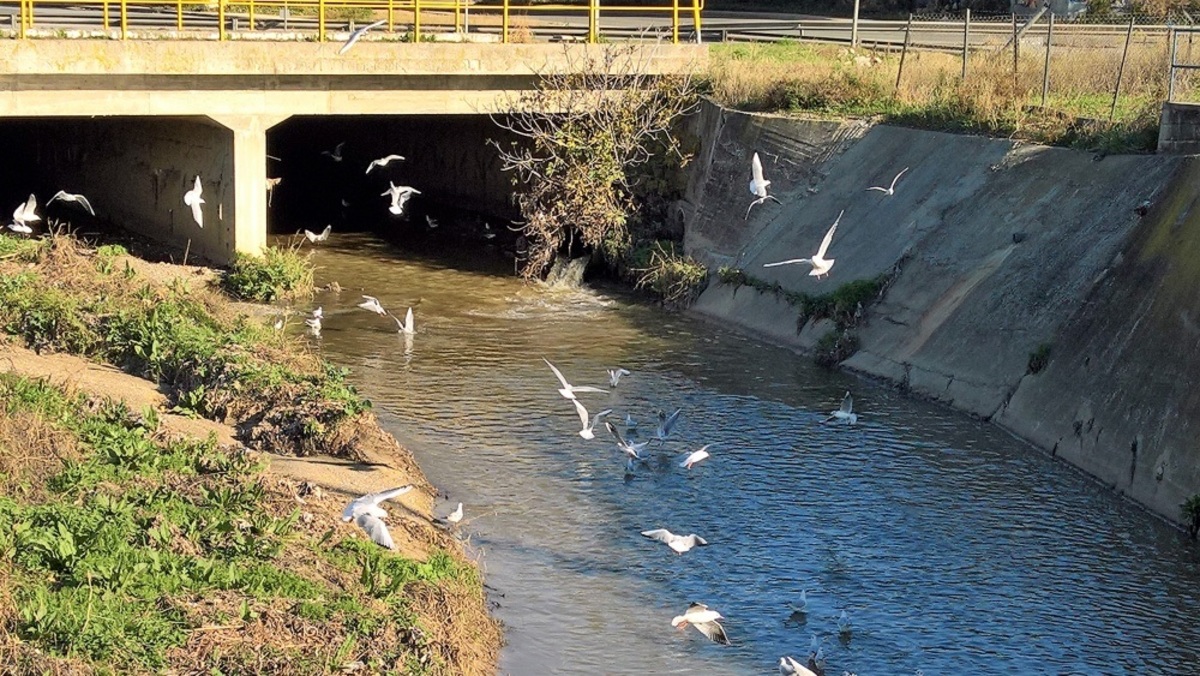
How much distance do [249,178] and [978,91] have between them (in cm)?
1286

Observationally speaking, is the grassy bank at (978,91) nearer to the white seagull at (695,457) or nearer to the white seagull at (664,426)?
the white seagull at (664,426)

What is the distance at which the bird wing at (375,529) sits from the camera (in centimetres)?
1256

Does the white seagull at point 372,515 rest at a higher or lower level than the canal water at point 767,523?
higher

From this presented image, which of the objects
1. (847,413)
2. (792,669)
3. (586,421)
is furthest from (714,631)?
(847,413)

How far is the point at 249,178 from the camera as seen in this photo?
91.7ft

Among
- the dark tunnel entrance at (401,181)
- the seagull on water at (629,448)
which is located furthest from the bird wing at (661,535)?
the dark tunnel entrance at (401,181)

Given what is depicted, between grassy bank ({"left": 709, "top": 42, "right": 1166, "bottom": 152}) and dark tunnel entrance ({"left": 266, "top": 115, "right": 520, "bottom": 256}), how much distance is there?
20.0ft

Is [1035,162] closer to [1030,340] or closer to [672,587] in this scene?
[1030,340]

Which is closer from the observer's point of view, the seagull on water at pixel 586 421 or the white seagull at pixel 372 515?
the white seagull at pixel 372 515

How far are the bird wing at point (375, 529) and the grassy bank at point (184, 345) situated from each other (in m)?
4.03

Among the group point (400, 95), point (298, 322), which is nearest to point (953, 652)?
point (298, 322)

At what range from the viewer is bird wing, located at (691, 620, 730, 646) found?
12977 mm

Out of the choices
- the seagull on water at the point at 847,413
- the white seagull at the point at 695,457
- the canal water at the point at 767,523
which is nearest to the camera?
the canal water at the point at 767,523

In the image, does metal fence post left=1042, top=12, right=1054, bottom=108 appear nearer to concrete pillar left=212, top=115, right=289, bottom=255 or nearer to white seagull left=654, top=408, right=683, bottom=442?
white seagull left=654, top=408, right=683, bottom=442
